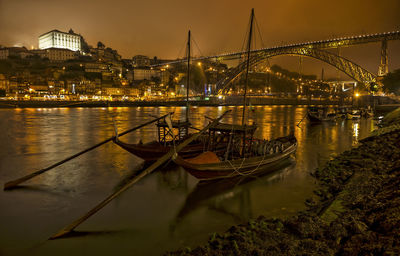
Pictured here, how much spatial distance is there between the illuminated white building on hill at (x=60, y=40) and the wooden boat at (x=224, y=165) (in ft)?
408

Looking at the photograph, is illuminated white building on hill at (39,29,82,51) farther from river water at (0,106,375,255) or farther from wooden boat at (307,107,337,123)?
river water at (0,106,375,255)

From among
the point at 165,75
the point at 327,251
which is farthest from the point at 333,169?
the point at 165,75

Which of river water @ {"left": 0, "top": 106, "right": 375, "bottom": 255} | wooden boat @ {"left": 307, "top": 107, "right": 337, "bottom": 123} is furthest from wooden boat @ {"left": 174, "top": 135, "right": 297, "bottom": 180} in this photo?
wooden boat @ {"left": 307, "top": 107, "right": 337, "bottom": 123}

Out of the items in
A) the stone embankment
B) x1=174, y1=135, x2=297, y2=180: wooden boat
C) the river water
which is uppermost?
x1=174, y1=135, x2=297, y2=180: wooden boat

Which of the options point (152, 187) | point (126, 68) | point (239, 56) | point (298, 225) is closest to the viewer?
point (298, 225)

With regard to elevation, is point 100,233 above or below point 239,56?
below

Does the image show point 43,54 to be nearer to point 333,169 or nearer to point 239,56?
point 239,56

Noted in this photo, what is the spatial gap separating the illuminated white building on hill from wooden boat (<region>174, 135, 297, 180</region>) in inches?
4891

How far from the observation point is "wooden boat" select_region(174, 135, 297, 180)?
8156 mm

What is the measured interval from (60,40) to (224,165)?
414ft

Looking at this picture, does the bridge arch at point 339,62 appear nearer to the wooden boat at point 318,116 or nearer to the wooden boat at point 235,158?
the wooden boat at point 318,116

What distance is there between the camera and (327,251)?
4418 mm

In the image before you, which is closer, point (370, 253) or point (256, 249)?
point (370, 253)

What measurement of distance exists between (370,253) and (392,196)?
112 inches
